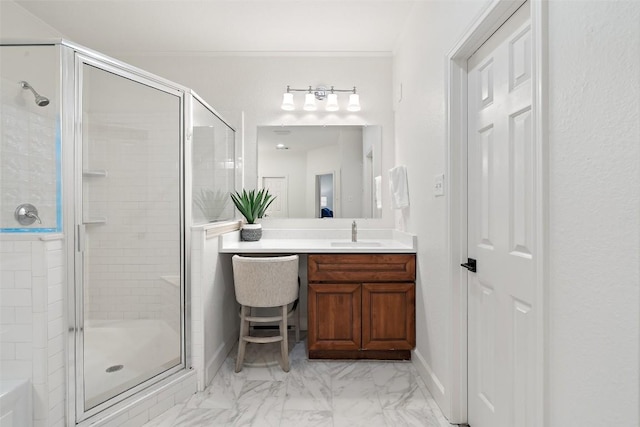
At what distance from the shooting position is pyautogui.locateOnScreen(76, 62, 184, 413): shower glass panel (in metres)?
1.58

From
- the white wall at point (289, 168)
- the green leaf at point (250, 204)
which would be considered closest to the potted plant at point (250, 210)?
the green leaf at point (250, 204)

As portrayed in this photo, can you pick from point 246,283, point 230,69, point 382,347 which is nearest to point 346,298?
point 382,347

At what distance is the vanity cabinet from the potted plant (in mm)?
720

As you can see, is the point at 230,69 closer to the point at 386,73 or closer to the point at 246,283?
the point at 386,73

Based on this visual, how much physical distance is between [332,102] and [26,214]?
2.22m

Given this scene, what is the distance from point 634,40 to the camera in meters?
0.69

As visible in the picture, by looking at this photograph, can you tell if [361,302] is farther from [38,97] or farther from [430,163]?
[38,97]

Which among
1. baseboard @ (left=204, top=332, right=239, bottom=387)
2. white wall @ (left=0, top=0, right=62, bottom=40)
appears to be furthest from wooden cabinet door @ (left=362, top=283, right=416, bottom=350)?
white wall @ (left=0, top=0, right=62, bottom=40)

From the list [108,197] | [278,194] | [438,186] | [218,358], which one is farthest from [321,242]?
[108,197]

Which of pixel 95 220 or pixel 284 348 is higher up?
pixel 95 220

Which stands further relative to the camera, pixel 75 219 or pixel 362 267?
pixel 362 267

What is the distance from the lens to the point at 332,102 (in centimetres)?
288

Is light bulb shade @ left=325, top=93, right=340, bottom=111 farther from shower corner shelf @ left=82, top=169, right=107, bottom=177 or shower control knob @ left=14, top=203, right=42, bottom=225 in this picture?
shower control knob @ left=14, top=203, right=42, bottom=225

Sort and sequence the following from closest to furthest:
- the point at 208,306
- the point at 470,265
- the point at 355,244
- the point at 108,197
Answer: the point at 470,265 → the point at 108,197 → the point at 208,306 → the point at 355,244
